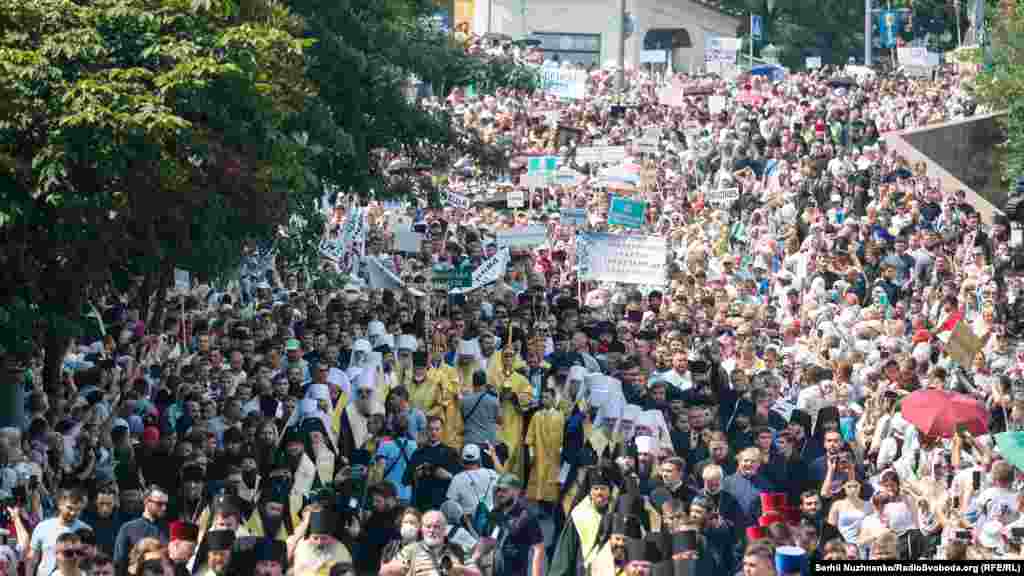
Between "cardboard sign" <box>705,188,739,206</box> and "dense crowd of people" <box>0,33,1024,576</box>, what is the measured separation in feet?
9.86

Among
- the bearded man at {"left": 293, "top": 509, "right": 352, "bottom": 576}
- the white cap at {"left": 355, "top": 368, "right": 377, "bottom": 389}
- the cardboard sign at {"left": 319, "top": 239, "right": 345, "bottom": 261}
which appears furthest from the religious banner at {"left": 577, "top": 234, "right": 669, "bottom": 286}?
the bearded man at {"left": 293, "top": 509, "right": 352, "bottom": 576}

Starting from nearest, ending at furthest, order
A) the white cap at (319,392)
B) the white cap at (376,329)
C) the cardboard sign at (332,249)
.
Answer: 1. the white cap at (319,392)
2. the white cap at (376,329)
3. the cardboard sign at (332,249)

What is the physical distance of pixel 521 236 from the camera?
31.9 metres

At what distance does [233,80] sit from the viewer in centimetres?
2122

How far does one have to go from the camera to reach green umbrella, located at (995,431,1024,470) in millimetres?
17969

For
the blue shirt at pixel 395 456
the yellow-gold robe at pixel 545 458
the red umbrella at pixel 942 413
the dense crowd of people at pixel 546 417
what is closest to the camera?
the dense crowd of people at pixel 546 417

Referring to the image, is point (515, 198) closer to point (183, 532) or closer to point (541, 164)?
point (541, 164)

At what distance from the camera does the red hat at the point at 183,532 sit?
1491 centimetres

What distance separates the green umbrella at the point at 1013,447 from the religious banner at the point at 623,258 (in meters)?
10.5

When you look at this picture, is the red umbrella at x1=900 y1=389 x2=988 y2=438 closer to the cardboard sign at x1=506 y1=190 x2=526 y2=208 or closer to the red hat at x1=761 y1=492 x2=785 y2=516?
the red hat at x1=761 y1=492 x2=785 y2=516

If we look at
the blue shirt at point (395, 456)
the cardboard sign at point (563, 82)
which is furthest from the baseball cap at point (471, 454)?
the cardboard sign at point (563, 82)

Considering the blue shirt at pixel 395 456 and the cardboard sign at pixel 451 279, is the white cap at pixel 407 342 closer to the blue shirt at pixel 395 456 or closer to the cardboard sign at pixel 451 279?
the blue shirt at pixel 395 456

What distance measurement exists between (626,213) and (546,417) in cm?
1342

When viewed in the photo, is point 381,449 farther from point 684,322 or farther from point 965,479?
point 684,322
